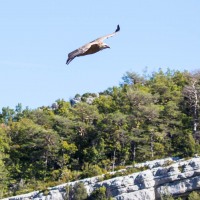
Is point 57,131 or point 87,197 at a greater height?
point 57,131

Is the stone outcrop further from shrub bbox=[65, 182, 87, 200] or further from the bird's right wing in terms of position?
the bird's right wing

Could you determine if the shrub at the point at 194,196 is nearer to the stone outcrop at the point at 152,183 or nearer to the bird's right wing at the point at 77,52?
the stone outcrop at the point at 152,183

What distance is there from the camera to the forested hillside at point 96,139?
4994 cm

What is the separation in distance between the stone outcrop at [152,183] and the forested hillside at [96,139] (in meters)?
1.40

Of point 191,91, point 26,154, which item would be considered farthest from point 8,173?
point 191,91

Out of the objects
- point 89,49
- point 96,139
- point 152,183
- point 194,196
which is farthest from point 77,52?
point 96,139

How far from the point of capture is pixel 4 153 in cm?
5372

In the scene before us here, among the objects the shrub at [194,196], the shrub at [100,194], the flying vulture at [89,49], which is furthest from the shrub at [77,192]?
the flying vulture at [89,49]

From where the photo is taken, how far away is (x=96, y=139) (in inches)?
2089

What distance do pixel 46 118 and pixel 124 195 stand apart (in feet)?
53.4

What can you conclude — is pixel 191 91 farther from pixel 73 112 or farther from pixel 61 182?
pixel 61 182

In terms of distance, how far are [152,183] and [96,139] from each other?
26.7 ft

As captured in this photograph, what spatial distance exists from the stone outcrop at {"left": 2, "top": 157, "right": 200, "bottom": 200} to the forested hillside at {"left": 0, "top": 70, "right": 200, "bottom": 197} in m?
1.40

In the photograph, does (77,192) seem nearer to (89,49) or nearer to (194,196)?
(194,196)
